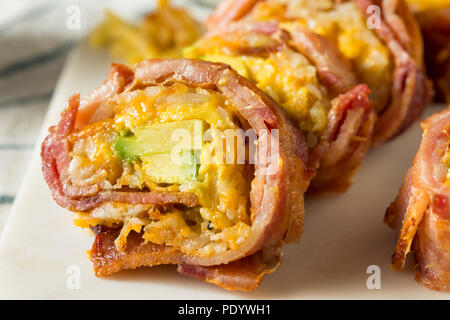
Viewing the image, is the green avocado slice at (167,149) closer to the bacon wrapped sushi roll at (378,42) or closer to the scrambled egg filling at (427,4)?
the bacon wrapped sushi roll at (378,42)

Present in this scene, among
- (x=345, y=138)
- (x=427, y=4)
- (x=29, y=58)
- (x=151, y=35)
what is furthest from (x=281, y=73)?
(x=29, y=58)

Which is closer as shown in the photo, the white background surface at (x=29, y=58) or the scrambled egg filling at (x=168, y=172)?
the scrambled egg filling at (x=168, y=172)

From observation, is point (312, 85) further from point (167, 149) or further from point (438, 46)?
point (438, 46)

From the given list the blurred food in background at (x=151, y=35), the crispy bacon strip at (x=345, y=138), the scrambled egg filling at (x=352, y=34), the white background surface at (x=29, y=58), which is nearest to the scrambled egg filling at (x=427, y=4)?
the scrambled egg filling at (x=352, y=34)

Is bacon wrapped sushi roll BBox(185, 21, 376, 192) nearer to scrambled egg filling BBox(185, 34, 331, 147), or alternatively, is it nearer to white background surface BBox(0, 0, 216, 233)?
scrambled egg filling BBox(185, 34, 331, 147)

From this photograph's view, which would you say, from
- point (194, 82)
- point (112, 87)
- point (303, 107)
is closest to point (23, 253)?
point (112, 87)

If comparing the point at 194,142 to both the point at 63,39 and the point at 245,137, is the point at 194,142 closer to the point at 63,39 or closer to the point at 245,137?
the point at 245,137

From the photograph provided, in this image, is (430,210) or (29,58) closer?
(430,210)
